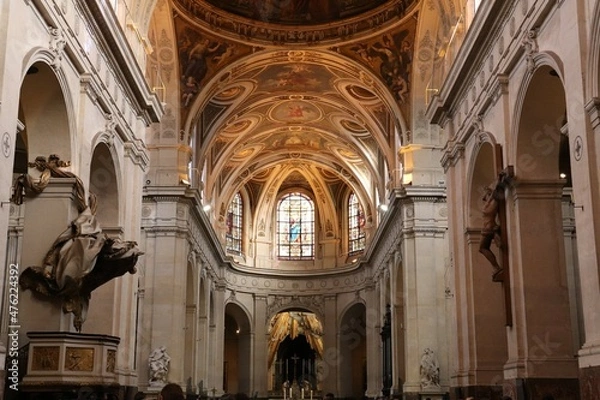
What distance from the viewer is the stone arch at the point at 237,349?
1505 inches

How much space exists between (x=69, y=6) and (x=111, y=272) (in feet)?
13.4

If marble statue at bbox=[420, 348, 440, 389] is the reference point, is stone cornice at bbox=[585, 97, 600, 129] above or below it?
above

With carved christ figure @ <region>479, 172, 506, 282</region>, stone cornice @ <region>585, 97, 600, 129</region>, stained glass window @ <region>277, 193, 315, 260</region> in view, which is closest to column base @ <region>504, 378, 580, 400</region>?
carved christ figure @ <region>479, 172, 506, 282</region>

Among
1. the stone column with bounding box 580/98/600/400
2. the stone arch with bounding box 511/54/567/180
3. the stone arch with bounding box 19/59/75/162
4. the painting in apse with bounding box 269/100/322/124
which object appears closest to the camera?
the stone column with bounding box 580/98/600/400

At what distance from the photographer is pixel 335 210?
4016 cm

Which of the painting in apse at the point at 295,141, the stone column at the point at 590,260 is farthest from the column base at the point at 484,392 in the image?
the painting in apse at the point at 295,141

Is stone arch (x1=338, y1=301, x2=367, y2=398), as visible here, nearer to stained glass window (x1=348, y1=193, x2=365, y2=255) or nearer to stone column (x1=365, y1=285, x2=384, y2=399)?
stained glass window (x1=348, y1=193, x2=365, y2=255)

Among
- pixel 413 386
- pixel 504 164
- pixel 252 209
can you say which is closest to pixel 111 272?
pixel 504 164

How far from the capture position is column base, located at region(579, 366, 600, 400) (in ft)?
30.1

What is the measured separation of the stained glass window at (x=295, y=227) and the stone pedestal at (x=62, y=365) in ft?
96.5

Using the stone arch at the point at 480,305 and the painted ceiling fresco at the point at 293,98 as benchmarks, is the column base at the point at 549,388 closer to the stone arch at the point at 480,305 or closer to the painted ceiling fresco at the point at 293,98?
the stone arch at the point at 480,305

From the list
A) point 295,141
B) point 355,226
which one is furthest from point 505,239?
point 355,226

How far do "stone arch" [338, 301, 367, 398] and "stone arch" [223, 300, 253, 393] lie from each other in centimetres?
424

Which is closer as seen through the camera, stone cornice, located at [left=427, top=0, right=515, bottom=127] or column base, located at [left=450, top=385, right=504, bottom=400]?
stone cornice, located at [left=427, top=0, right=515, bottom=127]
